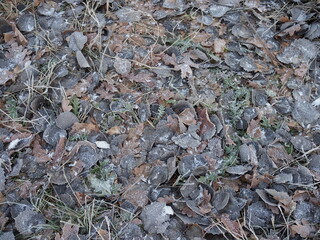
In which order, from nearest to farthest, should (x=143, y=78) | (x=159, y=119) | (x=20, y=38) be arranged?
(x=159, y=119)
(x=143, y=78)
(x=20, y=38)

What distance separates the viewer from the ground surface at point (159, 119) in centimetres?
167

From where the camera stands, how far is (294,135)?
1.98m

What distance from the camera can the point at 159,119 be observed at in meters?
1.95

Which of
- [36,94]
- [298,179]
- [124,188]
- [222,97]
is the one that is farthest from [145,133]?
[298,179]

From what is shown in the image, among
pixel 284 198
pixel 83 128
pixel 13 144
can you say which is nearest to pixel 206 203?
pixel 284 198

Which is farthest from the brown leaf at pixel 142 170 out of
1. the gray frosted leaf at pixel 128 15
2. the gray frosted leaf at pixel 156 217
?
the gray frosted leaf at pixel 128 15

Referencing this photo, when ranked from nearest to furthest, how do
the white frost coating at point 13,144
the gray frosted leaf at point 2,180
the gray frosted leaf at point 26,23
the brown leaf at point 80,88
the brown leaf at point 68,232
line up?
the brown leaf at point 68,232 → the gray frosted leaf at point 2,180 → the white frost coating at point 13,144 → the brown leaf at point 80,88 → the gray frosted leaf at point 26,23

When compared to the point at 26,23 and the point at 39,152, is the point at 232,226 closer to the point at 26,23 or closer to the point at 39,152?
the point at 39,152

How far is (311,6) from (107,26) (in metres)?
1.16

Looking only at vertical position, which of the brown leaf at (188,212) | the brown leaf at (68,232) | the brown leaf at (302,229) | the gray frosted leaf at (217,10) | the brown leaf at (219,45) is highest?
the gray frosted leaf at (217,10)

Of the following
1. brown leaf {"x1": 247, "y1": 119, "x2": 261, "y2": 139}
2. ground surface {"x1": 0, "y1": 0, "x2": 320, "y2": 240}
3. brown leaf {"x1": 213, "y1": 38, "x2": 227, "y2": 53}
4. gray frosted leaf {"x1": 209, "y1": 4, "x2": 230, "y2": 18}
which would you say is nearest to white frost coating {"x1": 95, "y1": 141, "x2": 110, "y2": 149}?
ground surface {"x1": 0, "y1": 0, "x2": 320, "y2": 240}

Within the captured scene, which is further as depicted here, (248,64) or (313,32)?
(313,32)

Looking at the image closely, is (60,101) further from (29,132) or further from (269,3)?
(269,3)

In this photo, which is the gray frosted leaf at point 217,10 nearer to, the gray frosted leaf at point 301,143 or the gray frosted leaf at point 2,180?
the gray frosted leaf at point 301,143
